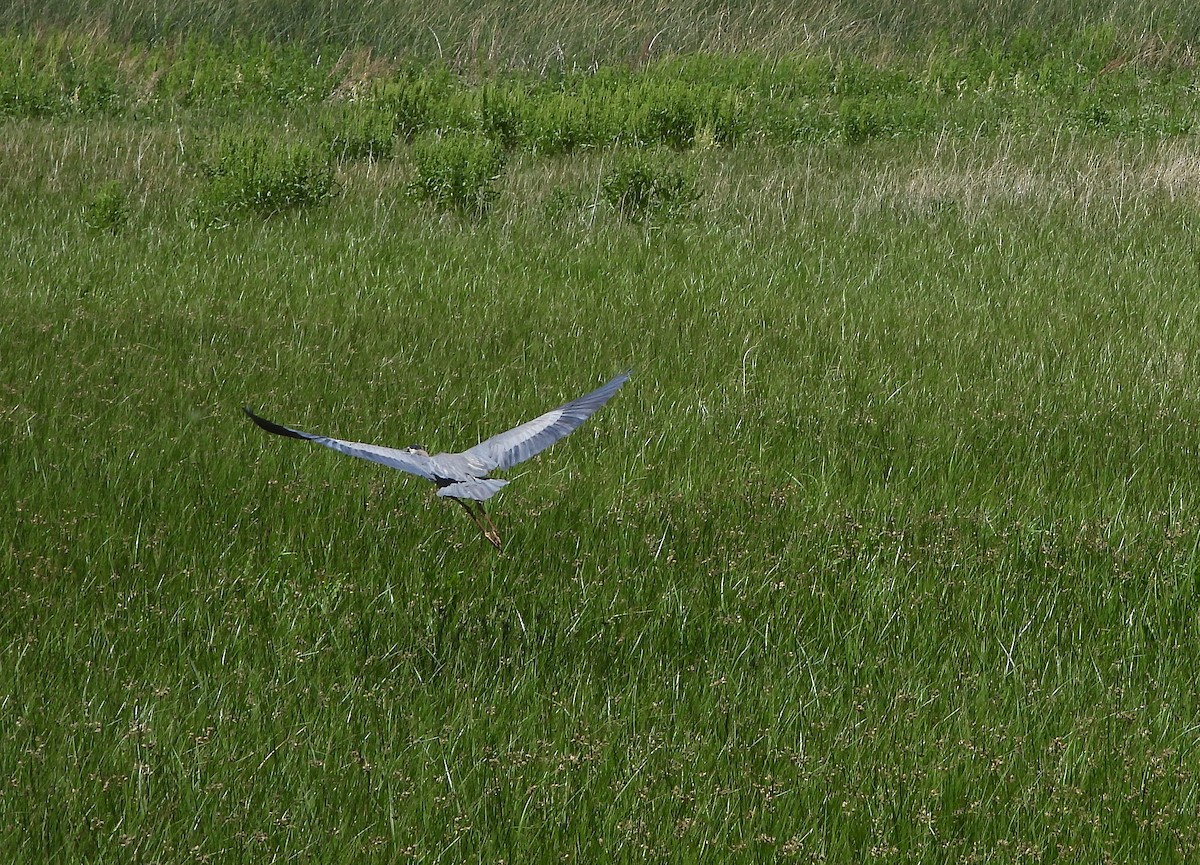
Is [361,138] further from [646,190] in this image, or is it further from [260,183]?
[646,190]

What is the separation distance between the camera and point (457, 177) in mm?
9555

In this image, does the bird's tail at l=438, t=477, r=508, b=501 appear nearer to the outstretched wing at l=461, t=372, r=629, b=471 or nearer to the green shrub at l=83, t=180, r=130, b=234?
the outstretched wing at l=461, t=372, r=629, b=471

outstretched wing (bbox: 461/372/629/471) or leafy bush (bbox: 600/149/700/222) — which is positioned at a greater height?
outstretched wing (bbox: 461/372/629/471)

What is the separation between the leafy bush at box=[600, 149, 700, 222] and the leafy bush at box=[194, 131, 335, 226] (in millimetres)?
2121

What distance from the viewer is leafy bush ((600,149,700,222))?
9469 millimetres

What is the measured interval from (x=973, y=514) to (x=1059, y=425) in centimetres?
127

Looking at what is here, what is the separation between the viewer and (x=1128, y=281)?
8305 mm

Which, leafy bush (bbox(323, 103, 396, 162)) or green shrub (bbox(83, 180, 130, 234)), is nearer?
green shrub (bbox(83, 180, 130, 234))

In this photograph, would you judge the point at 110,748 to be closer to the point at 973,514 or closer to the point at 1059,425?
the point at 973,514

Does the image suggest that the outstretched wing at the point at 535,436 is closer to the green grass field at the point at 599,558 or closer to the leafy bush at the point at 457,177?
the green grass field at the point at 599,558

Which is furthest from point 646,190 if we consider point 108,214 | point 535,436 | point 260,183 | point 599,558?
point 535,436

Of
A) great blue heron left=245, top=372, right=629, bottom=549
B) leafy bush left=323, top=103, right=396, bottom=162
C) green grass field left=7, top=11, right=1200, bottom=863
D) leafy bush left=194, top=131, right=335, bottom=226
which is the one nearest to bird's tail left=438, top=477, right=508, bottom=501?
great blue heron left=245, top=372, right=629, bottom=549

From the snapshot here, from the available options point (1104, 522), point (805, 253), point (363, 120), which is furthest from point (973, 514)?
point (363, 120)

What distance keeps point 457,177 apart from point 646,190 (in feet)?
4.55
